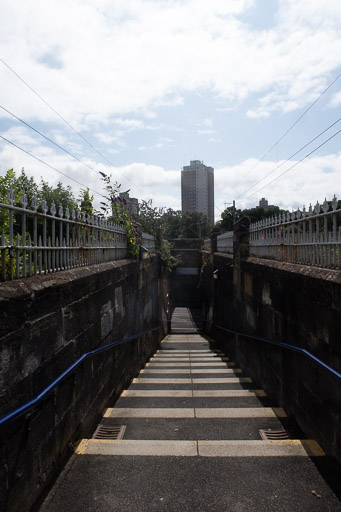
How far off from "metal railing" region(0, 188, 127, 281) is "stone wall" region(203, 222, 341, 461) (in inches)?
98.5

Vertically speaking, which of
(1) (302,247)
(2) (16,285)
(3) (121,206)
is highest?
(3) (121,206)

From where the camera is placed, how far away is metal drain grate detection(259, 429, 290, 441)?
3.49m

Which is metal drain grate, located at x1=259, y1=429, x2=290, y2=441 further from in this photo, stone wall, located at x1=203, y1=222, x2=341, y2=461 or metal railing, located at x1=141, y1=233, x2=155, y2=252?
metal railing, located at x1=141, y1=233, x2=155, y2=252


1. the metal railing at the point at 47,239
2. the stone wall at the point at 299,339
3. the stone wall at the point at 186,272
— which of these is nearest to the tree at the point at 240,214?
the stone wall at the point at 186,272

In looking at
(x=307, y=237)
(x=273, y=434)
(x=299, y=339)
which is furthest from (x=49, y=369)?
(x=307, y=237)

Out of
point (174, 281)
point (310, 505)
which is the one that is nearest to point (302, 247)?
point (310, 505)

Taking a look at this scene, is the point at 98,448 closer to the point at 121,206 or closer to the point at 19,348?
the point at 19,348

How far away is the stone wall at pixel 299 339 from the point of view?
116 inches

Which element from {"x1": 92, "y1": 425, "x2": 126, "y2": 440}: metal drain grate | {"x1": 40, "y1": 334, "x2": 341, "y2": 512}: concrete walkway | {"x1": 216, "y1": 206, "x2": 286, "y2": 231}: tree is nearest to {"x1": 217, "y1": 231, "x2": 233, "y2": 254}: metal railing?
{"x1": 40, "y1": 334, "x2": 341, "y2": 512}: concrete walkway

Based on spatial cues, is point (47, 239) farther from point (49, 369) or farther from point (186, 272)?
point (186, 272)

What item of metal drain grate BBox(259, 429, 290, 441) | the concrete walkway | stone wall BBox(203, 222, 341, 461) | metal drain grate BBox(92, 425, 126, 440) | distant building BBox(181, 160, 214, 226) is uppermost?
distant building BBox(181, 160, 214, 226)

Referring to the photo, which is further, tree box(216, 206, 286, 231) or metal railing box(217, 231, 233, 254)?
tree box(216, 206, 286, 231)

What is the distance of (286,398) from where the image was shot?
4102mm

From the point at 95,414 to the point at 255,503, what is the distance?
2.00m
